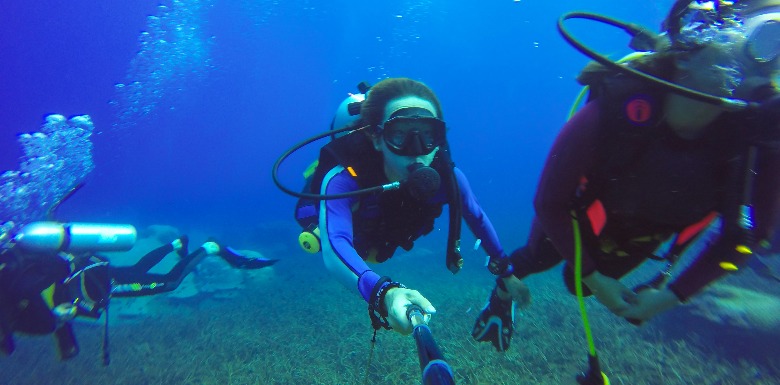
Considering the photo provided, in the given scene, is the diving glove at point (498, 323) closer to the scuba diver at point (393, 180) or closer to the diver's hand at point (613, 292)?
the scuba diver at point (393, 180)

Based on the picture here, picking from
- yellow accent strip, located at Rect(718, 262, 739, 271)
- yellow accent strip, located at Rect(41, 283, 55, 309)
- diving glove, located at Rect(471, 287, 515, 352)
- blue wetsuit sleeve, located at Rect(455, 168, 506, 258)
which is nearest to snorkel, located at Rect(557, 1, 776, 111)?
yellow accent strip, located at Rect(718, 262, 739, 271)

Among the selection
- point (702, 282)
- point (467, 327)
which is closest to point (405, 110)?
point (702, 282)

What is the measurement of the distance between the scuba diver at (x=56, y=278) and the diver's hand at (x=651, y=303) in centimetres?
724

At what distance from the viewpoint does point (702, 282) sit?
2098 mm

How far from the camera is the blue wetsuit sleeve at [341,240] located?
2.36 metres

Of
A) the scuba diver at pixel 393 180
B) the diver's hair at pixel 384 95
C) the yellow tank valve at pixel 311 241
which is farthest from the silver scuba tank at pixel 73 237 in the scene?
the diver's hair at pixel 384 95

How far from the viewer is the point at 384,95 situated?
11.3 ft

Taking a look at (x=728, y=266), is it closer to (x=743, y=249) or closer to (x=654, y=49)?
(x=743, y=249)

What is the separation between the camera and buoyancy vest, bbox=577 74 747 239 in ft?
6.19

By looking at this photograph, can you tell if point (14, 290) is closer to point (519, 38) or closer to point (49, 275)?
point (49, 275)

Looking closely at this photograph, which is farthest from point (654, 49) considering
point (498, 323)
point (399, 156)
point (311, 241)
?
point (311, 241)

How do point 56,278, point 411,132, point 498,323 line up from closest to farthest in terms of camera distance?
1. point 411,132
2. point 498,323
3. point 56,278

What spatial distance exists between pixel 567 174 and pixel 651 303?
3.27ft

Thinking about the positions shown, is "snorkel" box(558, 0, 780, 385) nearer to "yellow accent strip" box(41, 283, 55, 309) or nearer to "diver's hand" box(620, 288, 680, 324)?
"diver's hand" box(620, 288, 680, 324)
